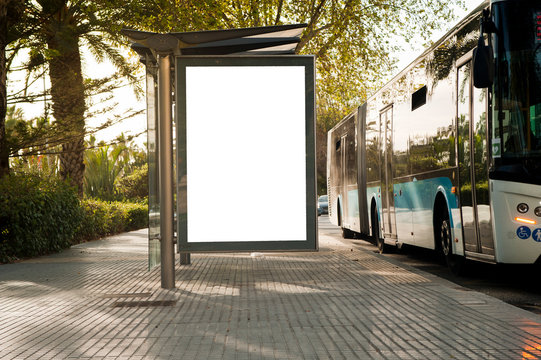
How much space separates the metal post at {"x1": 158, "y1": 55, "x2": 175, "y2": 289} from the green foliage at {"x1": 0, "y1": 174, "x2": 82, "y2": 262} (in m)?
6.08

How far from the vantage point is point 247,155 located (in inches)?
418

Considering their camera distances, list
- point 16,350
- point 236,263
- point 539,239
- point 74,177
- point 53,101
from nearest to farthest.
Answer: point 16,350
point 539,239
point 236,263
point 53,101
point 74,177

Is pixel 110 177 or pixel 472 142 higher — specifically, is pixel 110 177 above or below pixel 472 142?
above

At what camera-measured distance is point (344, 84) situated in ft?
79.7

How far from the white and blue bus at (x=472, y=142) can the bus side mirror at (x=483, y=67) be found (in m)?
0.01

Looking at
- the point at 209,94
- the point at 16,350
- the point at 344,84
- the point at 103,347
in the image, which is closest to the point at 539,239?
the point at 209,94

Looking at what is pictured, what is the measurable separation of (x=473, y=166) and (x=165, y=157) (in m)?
4.06

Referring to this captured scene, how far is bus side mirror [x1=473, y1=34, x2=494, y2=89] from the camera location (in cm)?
903

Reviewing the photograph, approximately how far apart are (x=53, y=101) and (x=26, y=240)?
5067 mm

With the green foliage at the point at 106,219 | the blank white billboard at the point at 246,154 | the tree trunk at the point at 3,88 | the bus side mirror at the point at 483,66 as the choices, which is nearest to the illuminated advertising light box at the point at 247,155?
the blank white billboard at the point at 246,154

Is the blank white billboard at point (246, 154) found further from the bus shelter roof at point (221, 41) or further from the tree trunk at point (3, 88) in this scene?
the tree trunk at point (3, 88)

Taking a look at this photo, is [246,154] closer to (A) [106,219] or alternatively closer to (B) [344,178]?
(B) [344,178]

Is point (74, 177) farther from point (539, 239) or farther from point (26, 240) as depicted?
point (539, 239)

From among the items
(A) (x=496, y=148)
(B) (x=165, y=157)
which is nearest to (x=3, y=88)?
(B) (x=165, y=157)
